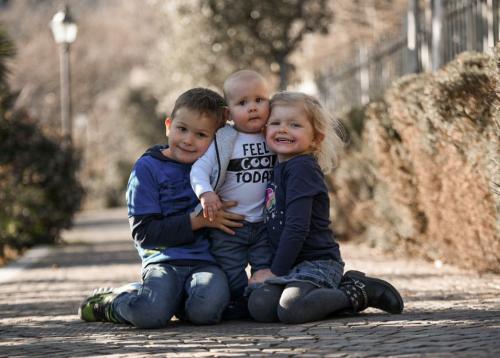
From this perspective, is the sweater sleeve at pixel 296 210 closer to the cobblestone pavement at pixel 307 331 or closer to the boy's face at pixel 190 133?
the cobblestone pavement at pixel 307 331

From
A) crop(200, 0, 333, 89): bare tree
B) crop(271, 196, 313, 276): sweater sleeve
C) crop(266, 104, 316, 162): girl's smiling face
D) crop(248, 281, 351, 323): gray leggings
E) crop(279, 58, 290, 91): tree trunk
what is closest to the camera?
crop(248, 281, 351, 323): gray leggings

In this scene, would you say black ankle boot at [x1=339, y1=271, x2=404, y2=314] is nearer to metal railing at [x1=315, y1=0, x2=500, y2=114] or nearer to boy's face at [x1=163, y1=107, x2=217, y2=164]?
boy's face at [x1=163, y1=107, x2=217, y2=164]

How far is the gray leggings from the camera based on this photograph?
497cm

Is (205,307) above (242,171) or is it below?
below

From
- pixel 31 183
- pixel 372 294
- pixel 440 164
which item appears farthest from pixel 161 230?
pixel 31 183

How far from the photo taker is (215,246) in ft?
18.2

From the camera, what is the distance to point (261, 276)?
530 cm

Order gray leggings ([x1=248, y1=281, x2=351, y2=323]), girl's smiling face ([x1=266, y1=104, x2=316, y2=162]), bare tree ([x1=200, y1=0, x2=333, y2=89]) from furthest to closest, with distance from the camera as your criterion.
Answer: bare tree ([x1=200, y1=0, x2=333, y2=89]) < girl's smiling face ([x1=266, y1=104, x2=316, y2=162]) < gray leggings ([x1=248, y1=281, x2=351, y2=323])

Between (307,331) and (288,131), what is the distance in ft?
3.97

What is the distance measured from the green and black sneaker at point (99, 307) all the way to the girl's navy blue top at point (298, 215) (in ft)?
3.47

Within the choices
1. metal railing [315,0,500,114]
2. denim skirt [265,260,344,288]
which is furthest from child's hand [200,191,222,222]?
metal railing [315,0,500,114]

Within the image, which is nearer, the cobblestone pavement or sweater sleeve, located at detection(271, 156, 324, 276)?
the cobblestone pavement

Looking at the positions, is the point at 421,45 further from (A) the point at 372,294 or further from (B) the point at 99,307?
(B) the point at 99,307

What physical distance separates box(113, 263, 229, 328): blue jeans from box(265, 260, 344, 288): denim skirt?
1.13 feet
